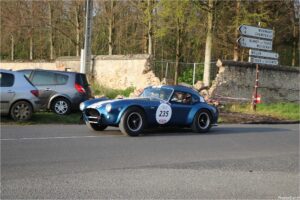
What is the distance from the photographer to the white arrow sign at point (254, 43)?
23.9 m

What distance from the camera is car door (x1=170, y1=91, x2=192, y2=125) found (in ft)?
45.0

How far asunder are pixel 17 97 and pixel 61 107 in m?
3.14

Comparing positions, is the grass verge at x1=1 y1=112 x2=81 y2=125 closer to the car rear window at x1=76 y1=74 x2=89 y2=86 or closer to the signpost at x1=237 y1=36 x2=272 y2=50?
the car rear window at x1=76 y1=74 x2=89 y2=86

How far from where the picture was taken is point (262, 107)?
85.8ft

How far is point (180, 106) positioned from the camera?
13914mm

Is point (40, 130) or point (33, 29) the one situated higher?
point (33, 29)

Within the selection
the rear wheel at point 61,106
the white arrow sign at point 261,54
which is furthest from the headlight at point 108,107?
the white arrow sign at point 261,54

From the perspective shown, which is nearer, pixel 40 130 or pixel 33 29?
pixel 40 130

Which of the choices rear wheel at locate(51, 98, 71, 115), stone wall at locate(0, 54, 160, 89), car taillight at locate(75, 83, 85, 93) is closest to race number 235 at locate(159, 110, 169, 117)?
rear wheel at locate(51, 98, 71, 115)

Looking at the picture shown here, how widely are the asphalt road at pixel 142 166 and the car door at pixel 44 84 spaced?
14.4ft

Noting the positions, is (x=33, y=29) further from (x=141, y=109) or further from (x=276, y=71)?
(x=141, y=109)

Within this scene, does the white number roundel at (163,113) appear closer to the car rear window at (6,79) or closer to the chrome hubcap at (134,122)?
the chrome hubcap at (134,122)

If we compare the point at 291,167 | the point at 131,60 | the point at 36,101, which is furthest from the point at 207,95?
the point at 291,167

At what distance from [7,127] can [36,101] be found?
1499 millimetres
